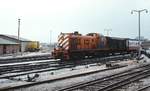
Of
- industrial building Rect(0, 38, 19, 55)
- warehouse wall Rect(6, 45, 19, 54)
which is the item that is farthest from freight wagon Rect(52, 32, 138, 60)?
warehouse wall Rect(6, 45, 19, 54)

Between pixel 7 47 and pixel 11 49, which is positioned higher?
pixel 7 47

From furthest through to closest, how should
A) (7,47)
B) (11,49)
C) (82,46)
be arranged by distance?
(11,49)
(7,47)
(82,46)

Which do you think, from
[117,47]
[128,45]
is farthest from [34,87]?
[128,45]

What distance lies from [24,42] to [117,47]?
41883mm

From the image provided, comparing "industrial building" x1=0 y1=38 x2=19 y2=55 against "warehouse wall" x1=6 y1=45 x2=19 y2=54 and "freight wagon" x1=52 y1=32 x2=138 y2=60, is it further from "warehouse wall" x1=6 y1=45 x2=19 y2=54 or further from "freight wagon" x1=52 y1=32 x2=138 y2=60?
"freight wagon" x1=52 y1=32 x2=138 y2=60

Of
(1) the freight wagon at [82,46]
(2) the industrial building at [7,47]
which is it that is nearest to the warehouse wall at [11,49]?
(2) the industrial building at [7,47]

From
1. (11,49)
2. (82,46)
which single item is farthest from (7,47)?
(82,46)

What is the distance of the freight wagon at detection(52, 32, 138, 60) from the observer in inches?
1178

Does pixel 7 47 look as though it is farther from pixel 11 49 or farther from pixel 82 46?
pixel 82 46

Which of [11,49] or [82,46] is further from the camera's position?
[11,49]

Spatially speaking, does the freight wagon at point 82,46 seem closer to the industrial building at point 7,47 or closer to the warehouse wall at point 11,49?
the industrial building at point 7,47

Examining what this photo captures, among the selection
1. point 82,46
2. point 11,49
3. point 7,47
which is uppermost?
point 82,46

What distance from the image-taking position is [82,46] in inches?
1255

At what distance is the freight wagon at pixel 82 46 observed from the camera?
29.9 metres
